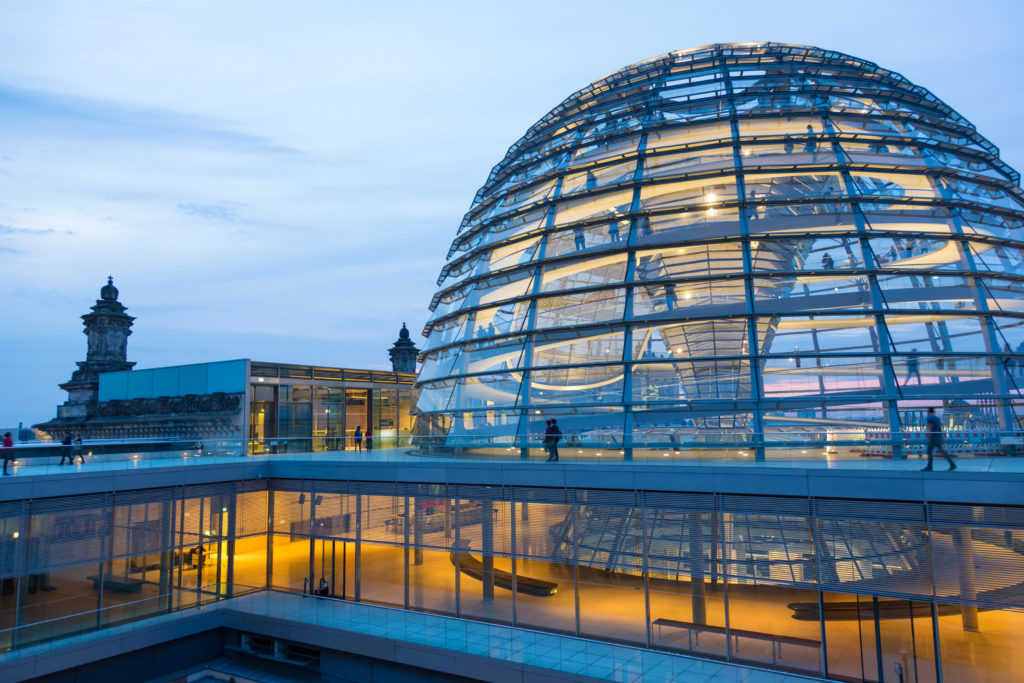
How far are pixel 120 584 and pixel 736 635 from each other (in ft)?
56.5

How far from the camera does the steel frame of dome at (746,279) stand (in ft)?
61.2

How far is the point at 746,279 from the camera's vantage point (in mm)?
20312

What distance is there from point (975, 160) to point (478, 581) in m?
23.1

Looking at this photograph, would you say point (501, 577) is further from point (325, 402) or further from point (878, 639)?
point (325, 402)

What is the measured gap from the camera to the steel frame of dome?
61.2 feet

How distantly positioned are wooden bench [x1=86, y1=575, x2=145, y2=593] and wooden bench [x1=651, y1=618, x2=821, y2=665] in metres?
15.1

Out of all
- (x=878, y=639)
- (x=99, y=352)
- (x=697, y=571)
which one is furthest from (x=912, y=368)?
(x=99, y=352)

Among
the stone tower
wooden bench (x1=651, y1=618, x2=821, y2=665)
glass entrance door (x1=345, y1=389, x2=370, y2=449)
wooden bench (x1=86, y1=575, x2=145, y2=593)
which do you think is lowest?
wooden bench (x1=651, y1=618, x2=821, y2=665)

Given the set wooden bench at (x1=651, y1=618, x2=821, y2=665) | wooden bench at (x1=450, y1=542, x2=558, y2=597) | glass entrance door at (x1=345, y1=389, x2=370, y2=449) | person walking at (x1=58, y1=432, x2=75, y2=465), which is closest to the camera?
wooden bench at (x1=651, y1=618, x2=821, y2=665)

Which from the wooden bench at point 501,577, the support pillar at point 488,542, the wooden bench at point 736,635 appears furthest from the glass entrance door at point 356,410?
the wooden bench at point 736,635

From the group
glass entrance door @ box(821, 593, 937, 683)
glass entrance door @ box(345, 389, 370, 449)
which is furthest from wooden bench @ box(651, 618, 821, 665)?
glass entrance door @ box(345, 389, 370, 449)

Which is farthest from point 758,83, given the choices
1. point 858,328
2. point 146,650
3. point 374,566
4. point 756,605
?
point 146,650

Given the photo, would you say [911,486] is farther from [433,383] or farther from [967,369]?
[433,383]

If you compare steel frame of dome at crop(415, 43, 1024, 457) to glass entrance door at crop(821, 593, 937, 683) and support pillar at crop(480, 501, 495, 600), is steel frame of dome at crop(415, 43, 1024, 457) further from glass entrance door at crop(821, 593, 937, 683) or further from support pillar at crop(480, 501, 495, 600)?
glass entrance door at crop(821, 593, 937, 683)
